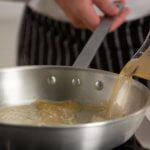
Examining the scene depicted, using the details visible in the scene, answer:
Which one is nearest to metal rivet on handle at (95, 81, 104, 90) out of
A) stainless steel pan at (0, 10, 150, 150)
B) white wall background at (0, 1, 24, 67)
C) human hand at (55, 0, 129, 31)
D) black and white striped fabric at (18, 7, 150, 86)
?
stainless steel pan at (0, 10, 150, 150)

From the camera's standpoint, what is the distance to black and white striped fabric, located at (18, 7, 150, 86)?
2.85ft

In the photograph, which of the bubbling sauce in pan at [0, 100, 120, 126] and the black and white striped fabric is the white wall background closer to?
the black and white striped fabric

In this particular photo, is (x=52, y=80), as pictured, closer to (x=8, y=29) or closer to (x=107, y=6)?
(x=107, y=6)

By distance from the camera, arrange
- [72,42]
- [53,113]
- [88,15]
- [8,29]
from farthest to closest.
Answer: [8,29], [72,42], [88,15], [53,113]

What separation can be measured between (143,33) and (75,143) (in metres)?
0.48

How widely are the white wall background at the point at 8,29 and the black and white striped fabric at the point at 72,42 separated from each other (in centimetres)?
82

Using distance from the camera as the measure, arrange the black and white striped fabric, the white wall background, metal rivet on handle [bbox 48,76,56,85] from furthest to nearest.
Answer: the white wall background → the black and white striped fabric → metal rivet on handle [bbox 48,76,56,85]

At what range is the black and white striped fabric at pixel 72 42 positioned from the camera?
2.85 ft

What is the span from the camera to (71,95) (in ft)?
2.07

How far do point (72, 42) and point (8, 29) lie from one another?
0.99 meters

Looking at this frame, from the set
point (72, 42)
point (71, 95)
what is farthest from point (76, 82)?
point (72, 42)

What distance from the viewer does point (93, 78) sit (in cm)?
61

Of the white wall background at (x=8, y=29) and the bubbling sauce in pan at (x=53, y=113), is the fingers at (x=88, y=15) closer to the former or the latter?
the bubbling sauce in pan at (x=53, y=113)

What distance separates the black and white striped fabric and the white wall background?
816 millimetres
